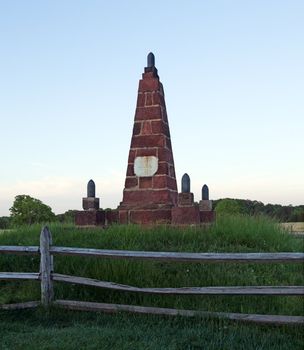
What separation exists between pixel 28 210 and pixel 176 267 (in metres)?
14.8

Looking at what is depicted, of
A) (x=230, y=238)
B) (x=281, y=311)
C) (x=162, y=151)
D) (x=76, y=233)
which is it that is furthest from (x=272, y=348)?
(x=162, y=151)

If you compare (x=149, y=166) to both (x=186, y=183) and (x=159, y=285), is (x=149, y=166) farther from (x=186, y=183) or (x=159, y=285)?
(x=159, y=285)

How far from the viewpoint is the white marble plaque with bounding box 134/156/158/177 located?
10656 mm

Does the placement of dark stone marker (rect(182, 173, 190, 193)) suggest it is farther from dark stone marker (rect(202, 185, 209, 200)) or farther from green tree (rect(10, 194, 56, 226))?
green tree (rect(10, 194, 56, 226))

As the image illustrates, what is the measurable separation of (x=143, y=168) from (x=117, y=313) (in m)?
4.98

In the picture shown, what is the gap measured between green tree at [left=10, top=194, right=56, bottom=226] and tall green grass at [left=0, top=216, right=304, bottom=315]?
428 inches

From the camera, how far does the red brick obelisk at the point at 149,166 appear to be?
415 inches

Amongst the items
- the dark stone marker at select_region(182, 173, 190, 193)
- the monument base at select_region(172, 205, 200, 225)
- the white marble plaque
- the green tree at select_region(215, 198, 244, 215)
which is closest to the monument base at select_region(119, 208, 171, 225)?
the monument base at select_region(172, 205, 200, 225)

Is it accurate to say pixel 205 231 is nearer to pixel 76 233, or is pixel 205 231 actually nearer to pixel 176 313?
pixel 76 233

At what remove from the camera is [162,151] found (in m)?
10.6

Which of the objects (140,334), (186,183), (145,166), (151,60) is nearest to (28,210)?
(145,166)

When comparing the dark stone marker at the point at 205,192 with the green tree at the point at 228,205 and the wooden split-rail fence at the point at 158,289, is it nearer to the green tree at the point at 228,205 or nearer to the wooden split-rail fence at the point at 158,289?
the wooden split-rail fence at the point at 158,289

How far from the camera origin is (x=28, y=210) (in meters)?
21.1

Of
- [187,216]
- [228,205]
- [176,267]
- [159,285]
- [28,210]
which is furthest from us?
[228,205]
